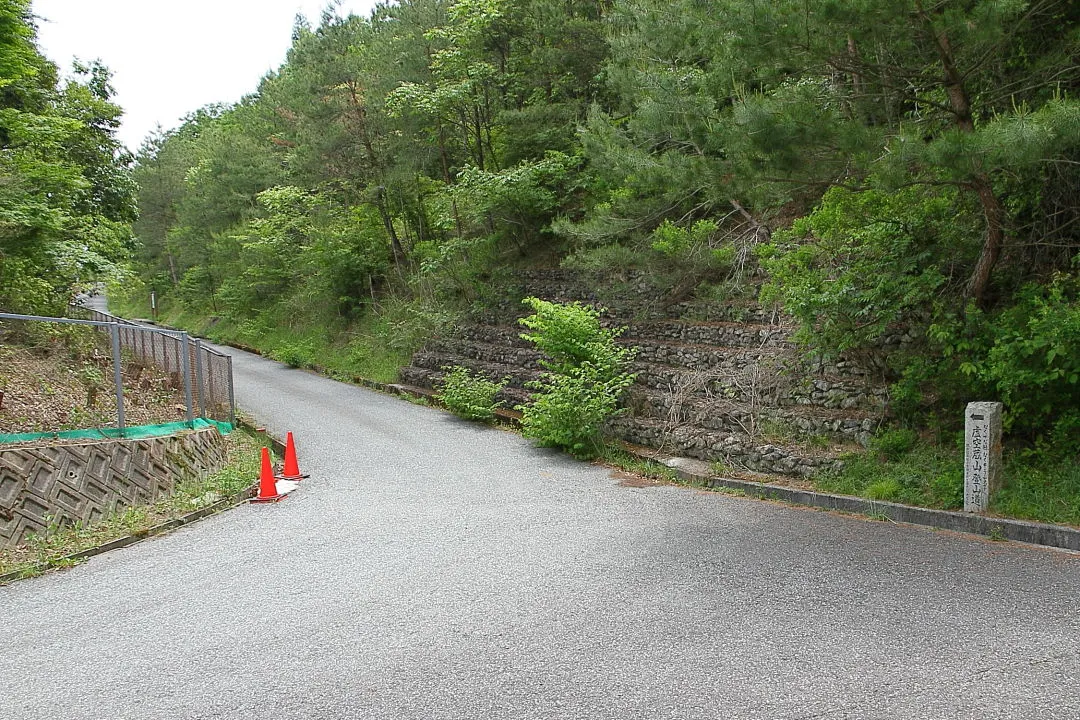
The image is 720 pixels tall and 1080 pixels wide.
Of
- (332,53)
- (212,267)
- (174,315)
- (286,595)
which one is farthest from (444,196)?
(174,315)

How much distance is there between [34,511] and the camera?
6.92 meters

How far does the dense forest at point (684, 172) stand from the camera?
659cm

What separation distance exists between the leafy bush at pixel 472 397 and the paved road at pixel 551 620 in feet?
21.8

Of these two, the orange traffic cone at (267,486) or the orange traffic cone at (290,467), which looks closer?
the orange traffic cone at (267,486)

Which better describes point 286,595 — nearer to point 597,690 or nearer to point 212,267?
point 597,690

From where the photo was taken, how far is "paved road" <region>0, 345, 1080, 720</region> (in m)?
4.03

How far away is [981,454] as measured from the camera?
6836 mm

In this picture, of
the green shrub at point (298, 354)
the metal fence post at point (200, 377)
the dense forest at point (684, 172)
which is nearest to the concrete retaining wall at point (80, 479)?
the metal fence post at point (200, 377)

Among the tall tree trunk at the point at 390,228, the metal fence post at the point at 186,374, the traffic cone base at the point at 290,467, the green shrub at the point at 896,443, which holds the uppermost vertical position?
the tall tree trunk at the point at 390,228

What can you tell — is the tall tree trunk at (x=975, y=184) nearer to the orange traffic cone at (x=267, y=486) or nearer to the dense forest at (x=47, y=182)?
the orange traffic cone at (x=267, y=486)

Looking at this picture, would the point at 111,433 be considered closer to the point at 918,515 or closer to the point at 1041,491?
the point at 918,515

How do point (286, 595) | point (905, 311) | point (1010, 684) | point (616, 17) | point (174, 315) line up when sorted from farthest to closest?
point (174, 315) → point (616, 17) → point (905, 311) → point (286, 595) → point (1010, 684)

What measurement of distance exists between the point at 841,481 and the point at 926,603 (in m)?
3.14

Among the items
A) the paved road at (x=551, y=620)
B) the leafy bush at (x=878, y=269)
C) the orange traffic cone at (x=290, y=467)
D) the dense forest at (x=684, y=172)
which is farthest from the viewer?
the orange traffic cone at (x=290, y=467)
